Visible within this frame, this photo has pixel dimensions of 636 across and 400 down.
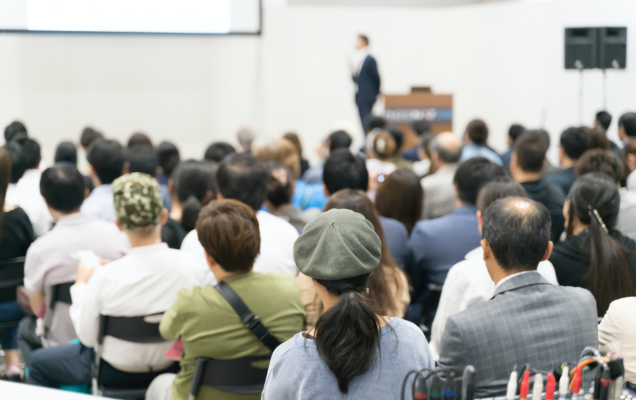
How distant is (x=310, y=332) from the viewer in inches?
53.5

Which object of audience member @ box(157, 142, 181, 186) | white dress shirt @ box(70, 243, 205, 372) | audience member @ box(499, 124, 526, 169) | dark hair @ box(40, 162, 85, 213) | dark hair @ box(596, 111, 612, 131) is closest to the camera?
white dress shirt @ box(70, 243, 205, 372)

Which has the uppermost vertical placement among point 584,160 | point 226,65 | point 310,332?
point 226,65

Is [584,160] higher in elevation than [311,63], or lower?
lower

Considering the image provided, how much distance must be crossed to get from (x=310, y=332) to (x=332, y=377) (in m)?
0.11

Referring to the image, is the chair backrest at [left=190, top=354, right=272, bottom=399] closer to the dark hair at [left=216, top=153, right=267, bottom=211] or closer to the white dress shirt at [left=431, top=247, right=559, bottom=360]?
the white dress shirt at [left=431, top=247, right=559, bottom=360]

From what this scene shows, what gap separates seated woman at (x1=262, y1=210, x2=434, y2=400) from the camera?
129cm

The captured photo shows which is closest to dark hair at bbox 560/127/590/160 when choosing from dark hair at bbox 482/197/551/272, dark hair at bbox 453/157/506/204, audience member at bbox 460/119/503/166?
audience member at bbox 460/119/503/166

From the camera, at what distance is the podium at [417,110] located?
878 centimetres

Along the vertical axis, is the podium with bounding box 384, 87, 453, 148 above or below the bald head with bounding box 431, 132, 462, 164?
above

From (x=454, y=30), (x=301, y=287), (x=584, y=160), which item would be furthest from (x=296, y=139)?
(x=454, y=30)

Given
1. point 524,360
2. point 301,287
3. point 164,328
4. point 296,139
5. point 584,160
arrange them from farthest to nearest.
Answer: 1. point 296,139
2. point 584,160
3. point 301,287
4. point 164,328
5. point 524,360

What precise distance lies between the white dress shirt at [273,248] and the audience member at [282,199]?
1.47 ft

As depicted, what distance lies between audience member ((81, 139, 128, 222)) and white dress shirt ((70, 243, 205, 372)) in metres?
1.29

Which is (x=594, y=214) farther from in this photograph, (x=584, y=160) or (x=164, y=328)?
(x=164, y=328)
